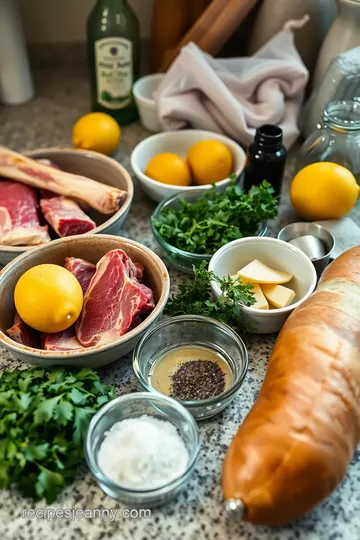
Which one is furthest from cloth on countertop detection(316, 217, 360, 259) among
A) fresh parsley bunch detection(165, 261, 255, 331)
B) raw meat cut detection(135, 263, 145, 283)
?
raw meat cut detection(135, 263, 145, 283)

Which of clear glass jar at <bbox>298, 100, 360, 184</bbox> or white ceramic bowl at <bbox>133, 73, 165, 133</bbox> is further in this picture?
white ceramic bowl at <bbox>133, 73, 165, 133</bbox>

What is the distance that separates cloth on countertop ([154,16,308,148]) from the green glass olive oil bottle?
0.34 feet

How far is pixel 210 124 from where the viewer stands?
3.97 ft

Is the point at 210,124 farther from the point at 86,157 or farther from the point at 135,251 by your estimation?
the point at 135,251

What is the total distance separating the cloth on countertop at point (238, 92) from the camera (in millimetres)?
1174

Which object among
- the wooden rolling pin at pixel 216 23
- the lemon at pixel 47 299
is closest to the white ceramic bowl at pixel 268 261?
the lemon at pixel 47 299

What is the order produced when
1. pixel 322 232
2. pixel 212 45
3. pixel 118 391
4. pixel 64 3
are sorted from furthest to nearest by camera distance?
pixel 64 3 → pixel 212 45 → pixel 322 232 → pixel 118 391

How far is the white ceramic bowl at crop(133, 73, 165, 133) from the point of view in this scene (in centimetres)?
128

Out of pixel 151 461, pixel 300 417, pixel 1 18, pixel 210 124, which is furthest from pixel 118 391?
pixel 1 18

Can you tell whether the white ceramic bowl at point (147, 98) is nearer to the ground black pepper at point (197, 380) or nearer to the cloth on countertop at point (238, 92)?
the cloth on countertop at point (238, 92)

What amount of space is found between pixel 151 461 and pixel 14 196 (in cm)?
56

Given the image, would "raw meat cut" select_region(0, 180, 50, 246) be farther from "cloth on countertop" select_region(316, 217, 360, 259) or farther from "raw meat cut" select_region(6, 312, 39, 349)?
"cloth on countertop" select_region(316, 217, 360, 259)

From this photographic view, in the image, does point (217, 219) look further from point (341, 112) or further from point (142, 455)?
point (142, 455)

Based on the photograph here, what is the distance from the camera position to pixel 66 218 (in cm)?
96
